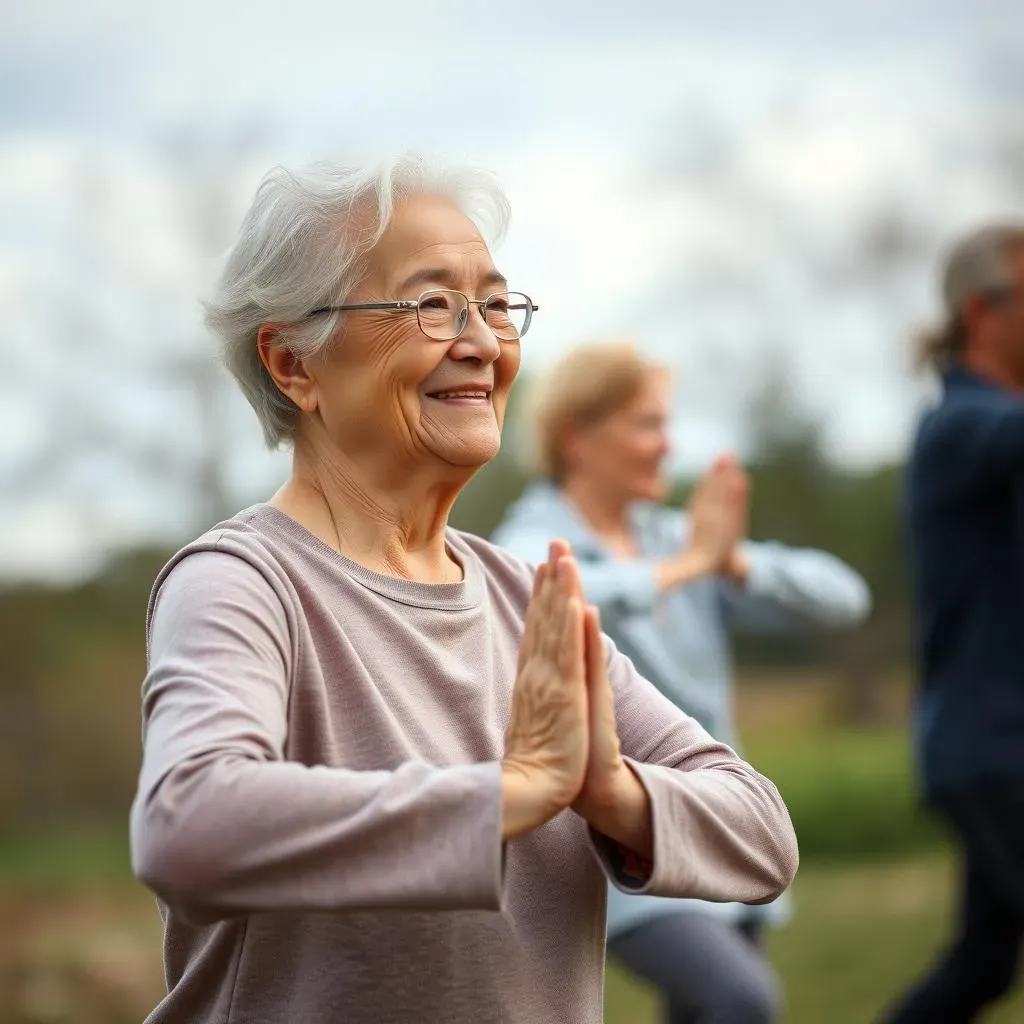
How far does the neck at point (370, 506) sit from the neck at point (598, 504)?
218 centimetres

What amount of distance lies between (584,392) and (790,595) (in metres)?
0.77

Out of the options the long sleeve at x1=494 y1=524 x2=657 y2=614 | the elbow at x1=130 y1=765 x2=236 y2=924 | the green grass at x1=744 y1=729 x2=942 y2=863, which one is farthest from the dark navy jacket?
the green grass at x1=744 y1=729 x2=942 y2=863

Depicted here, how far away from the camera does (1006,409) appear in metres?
3.76

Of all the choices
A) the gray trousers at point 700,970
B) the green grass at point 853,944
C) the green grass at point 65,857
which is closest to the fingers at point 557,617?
the gray trousers at point 700,970

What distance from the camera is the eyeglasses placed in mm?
1815

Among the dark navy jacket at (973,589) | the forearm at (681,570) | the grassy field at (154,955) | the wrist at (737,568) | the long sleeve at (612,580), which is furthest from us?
the grassy field at (154,955)

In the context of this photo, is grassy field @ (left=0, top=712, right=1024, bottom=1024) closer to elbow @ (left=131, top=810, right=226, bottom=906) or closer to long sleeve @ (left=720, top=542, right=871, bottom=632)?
long sleeve @ (left=720, top=542, right=871, bottom=632)

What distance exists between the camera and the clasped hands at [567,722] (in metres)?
1.61

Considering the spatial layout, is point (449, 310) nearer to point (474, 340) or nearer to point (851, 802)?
point (474, 340)

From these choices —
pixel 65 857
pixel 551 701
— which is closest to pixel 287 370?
pixel 551 701

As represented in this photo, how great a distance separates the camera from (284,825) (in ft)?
4.80

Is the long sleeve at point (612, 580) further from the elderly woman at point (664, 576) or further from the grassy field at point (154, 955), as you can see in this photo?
the grassy field at point (154, 955)

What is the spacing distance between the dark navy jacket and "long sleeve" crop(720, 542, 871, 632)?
31 centimetres

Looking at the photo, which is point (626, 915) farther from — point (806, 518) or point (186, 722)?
point (806, 518)
